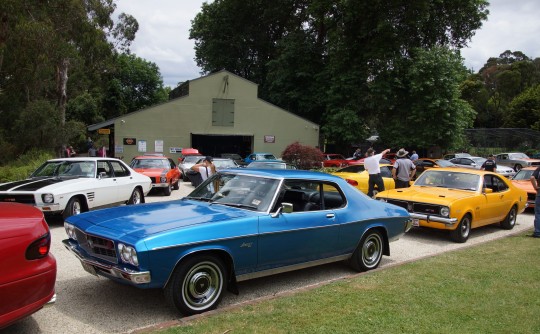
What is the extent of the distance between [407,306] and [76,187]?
7239 mm

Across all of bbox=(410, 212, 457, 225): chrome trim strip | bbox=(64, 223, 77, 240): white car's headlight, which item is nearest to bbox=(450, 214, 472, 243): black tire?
bbox=(410, 212, 457, 225): chrome trim strip

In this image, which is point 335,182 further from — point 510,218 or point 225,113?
point 225,113

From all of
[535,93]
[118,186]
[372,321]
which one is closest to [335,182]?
[372,321]

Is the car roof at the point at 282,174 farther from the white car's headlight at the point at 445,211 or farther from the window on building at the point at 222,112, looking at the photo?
the window on building at the point at 222,112

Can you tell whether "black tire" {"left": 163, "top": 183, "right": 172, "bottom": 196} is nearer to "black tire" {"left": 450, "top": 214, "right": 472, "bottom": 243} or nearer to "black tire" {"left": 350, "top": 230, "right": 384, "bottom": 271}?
"black tire" {"left": 450, "top": 214, "right": 472, "bottom": 243}

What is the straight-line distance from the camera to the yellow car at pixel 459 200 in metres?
8.79

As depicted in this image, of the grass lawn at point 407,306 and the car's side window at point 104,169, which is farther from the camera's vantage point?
the car's side window at point 104,169

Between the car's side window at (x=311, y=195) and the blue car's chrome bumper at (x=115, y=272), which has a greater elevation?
the car's side window at (x=311, y=195)

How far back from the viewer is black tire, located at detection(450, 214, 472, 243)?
8.87 metres

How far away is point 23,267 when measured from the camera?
3.53 m

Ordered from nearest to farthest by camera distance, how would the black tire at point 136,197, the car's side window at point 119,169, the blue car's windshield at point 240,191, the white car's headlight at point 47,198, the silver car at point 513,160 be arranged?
the blue car's windshield at point 240,191
the white car's headlight at point 47,198
the car's side window at point 119,169
the black tire at point 136,197
the silver car at point 513,160

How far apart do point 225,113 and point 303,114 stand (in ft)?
27.3

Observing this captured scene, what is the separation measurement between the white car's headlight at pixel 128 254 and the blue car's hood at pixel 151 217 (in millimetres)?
147

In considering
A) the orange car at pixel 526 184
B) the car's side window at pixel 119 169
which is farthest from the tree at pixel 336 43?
the car's side window at pixel 119 169
